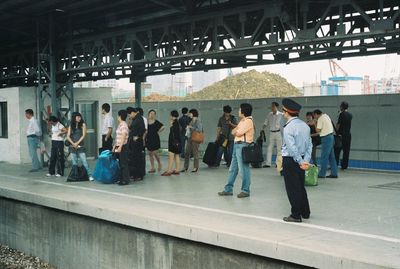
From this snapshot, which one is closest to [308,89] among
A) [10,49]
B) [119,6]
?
[10,49]

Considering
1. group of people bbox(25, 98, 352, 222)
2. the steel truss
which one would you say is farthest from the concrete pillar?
group of people bbox(25, 98, 352, 222)

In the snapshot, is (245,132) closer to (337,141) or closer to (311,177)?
(311,177)

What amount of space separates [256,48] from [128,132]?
11.5 feet

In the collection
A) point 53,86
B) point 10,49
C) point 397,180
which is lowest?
point 397,180

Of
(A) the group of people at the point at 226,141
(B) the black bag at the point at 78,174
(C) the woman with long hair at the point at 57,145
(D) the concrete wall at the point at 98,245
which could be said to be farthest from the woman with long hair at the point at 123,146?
(C) the woman with long hair at the point at 57,145

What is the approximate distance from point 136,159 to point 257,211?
186 inches

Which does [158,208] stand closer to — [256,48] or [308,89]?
[256,48]

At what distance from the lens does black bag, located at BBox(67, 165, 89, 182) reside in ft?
39.2

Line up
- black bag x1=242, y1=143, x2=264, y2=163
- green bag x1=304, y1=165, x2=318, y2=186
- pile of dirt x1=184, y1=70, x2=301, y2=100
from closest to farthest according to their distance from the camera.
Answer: black bag x1=242, y1=143, x2=264, y2=163 → green bag x1=304, y1=165, x2=318, y2=186 → pile of dirt x1=184, y1=70, x2=301, y2=100

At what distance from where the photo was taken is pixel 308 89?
53.4m

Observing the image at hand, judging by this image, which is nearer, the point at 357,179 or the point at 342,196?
the point at 342,196

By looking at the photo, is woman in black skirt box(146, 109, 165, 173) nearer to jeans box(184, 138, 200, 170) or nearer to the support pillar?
jeans box(184, 138, 200, 170)

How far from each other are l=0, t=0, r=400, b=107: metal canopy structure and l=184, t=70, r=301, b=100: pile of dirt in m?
36.3

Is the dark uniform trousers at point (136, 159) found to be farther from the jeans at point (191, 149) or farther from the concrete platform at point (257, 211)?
the jeans at point (191, 149)
